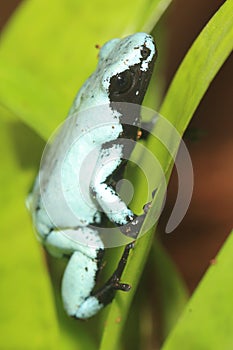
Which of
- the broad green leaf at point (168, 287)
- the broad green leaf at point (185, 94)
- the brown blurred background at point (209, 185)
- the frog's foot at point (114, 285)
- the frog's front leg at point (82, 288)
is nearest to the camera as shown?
the broad green leaf at point (185, 94)

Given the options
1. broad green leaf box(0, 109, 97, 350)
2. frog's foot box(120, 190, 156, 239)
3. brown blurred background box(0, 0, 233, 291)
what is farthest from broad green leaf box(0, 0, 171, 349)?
brown blurred background box(0, 0, 233, 291)

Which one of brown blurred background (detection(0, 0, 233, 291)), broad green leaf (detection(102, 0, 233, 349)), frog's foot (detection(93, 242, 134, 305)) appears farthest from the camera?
brown blurred background (detection(0, 0, 233, 291))

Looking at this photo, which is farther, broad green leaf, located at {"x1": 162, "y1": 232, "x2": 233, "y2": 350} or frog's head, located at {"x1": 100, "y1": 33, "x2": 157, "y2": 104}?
frog's head, located at {"x1": 100, "y1": 33, "x2": 157, "y2": 104}

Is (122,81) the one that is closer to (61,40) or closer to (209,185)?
(61,40)

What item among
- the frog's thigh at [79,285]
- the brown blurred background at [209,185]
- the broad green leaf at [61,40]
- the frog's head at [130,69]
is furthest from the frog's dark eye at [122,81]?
the brown blurred background at [209,185]

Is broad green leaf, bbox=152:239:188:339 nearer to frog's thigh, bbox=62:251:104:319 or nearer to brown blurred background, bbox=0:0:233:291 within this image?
frog's thigh, bbox=62:251:104:319

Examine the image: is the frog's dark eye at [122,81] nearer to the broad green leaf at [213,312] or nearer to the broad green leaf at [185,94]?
the broad green leaf at [185,94]
